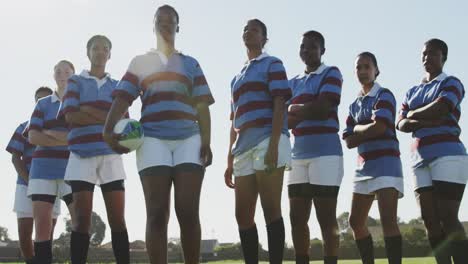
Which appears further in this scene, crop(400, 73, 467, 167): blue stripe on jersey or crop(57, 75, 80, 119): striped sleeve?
crop(400, 73, 467, 167): blue stripe on jersey

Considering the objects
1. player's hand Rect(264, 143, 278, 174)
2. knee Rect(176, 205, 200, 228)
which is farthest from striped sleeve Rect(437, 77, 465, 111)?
knee Rect(176, 205, 200, 228)

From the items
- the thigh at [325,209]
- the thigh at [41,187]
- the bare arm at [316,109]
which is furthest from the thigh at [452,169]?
the thigh at [41,187]

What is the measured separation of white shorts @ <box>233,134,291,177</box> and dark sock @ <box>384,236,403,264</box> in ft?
5.68

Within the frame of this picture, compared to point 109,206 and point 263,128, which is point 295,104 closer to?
point 263,128

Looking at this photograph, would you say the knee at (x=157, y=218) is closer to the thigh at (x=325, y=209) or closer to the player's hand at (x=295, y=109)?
the thigh at (x=325, y=209)

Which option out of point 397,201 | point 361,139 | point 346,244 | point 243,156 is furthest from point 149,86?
point 346,244

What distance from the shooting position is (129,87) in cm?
555

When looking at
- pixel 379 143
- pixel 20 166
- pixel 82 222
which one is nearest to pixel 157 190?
pixel 82 222

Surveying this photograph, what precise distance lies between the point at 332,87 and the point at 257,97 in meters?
1.05

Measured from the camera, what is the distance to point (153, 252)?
507cm

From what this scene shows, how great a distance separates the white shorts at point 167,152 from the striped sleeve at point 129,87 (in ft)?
1.55

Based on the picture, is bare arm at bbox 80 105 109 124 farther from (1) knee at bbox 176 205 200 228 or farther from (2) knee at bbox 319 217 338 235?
(2) knee at bbox 319 217 338 235

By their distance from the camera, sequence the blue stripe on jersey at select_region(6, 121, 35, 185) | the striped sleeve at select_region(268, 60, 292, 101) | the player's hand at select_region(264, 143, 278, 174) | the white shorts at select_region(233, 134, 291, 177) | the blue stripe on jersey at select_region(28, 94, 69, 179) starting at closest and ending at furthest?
the player's hand at select_region(264, 143, 278, 174)
the white shorts at select_region(233, 134, 291, 177)
the striped sleeve at select_region(268, 60, 292, 101)
the blue stripe on jersey at select_region(28, 94, 69, 179)
the blue stripe on jersey at select_region(6, 121, 35, 185)

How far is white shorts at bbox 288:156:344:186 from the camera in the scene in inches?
249
